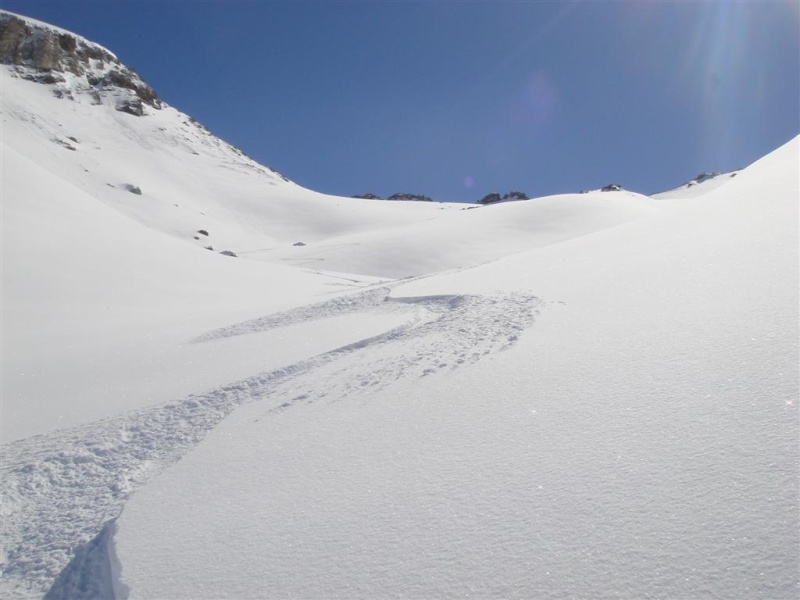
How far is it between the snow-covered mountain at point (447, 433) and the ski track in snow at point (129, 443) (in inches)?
0.8

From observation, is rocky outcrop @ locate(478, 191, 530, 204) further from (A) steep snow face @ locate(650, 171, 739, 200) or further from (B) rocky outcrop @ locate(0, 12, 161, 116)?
(B) rocky outcrop @ locate(0, 12, 161, 116)

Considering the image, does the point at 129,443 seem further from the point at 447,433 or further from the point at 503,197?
the point at 503,197

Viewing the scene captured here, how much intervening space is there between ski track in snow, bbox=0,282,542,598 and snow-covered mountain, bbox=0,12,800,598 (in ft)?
0.06

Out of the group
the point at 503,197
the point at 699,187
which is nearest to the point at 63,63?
the point at 503,197

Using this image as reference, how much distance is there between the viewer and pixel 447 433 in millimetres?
2775

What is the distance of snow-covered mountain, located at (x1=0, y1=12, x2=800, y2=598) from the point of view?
72.2 inches

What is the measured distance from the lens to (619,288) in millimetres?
4688

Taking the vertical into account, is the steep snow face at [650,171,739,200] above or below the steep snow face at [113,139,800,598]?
above

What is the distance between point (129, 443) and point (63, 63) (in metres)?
61.3

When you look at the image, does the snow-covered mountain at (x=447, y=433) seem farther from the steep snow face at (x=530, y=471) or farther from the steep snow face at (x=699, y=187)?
the steep snow face at (x=699, y=187)

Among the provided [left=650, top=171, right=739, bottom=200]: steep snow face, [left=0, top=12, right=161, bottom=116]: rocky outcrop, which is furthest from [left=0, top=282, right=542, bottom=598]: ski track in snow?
[left=650, top=171, right=739, bottom=200]: steep snow face

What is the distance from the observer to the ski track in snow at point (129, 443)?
2514mm

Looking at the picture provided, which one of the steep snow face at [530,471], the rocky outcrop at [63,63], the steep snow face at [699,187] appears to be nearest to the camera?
the steep snow face at [530,471]

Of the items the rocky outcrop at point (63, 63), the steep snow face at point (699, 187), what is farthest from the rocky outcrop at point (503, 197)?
the rocky outcrop at point (63, 63)
